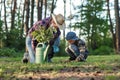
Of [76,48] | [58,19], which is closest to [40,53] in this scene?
[58,19]

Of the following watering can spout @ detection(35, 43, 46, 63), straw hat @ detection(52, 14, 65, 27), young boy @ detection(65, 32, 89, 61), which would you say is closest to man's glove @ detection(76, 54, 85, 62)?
young boy @ detection(65, 32, 89, 61)

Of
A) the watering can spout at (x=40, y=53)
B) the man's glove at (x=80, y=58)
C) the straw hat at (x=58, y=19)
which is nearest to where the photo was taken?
the straw hat at (x=58, y=19)

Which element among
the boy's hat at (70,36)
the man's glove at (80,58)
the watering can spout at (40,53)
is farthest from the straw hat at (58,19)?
the man's glove at (80,58)

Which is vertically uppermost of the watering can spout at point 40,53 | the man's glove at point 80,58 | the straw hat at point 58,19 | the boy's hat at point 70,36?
the straw hat at point 58,19

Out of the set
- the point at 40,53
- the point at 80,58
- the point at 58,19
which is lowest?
the point at 80,58

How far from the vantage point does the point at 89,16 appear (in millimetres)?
39062

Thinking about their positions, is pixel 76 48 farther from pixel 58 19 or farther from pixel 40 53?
pixel 58 19

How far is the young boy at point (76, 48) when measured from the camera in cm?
888

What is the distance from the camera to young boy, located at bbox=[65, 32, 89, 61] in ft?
29.1

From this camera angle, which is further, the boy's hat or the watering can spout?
the boy's hat

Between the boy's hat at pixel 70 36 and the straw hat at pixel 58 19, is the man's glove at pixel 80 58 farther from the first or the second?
the straw hat at pixel 58 19

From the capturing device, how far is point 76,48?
360 inches

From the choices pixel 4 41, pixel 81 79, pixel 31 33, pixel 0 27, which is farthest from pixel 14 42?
pixel 81 79

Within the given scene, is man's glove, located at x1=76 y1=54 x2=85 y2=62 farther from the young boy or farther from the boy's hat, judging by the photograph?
the boy's hat
